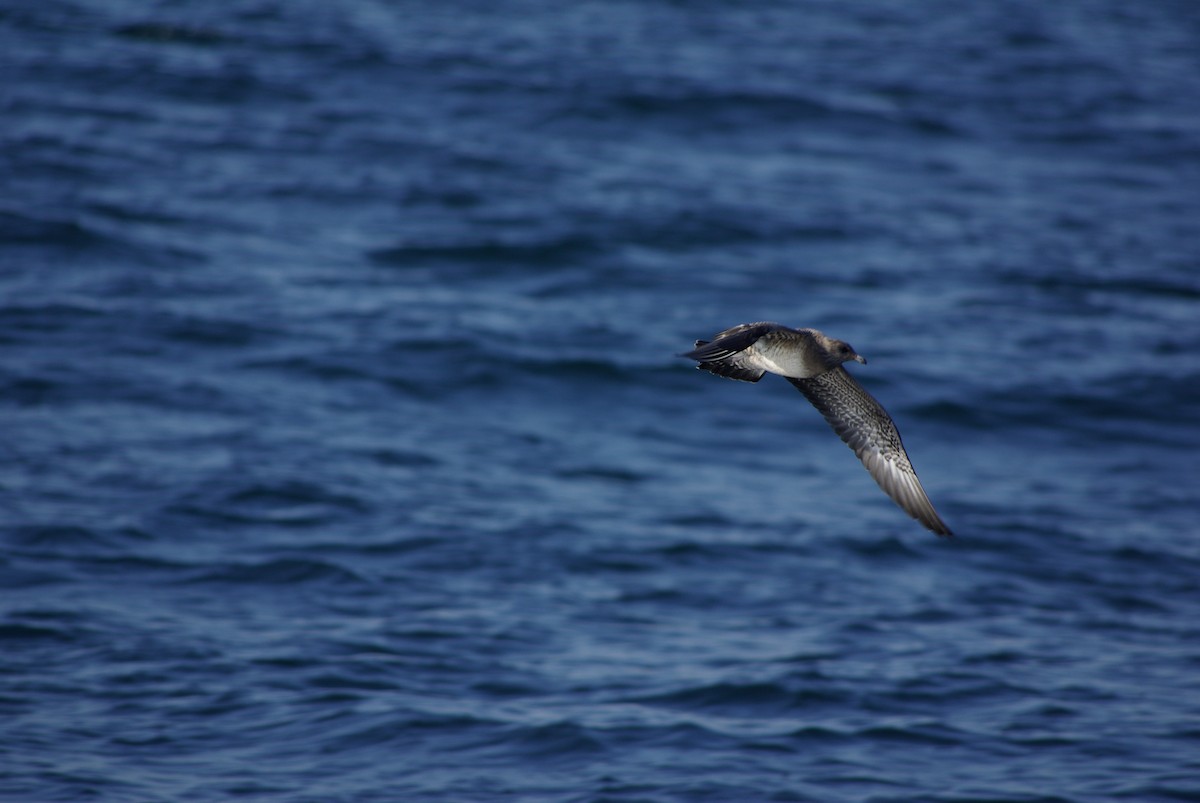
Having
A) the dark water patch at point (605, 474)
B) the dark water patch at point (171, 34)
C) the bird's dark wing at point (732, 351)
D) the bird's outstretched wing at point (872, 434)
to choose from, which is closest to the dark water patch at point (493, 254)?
the dark water patch at point (605, 474)

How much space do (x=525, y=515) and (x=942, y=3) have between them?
56.2 ft

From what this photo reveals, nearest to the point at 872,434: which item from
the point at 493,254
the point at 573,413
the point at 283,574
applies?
the point at 283,574

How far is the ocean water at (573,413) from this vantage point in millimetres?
8695

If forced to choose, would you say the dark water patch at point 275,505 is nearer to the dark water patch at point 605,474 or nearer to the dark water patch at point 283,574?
the dark water patch at point 283,574

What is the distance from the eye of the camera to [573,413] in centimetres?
1301

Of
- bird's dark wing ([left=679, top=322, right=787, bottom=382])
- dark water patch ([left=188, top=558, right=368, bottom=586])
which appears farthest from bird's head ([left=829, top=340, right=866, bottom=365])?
dark water patch ([left=188, top=558, right=368, bottom=586])

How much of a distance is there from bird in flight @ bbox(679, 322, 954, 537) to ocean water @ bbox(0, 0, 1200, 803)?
2.12 metres

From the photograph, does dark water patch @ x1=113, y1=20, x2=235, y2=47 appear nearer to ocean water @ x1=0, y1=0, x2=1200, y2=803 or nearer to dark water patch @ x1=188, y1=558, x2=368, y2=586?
ocean water @ x1=0, y1=0, x2=1200, y2=803

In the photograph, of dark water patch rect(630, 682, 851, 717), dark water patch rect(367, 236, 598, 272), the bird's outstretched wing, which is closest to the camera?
the bird's outstretched wing

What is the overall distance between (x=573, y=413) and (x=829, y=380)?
6.39 meters

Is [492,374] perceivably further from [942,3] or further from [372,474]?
[942,3]

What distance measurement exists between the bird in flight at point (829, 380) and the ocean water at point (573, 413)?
6.94ft

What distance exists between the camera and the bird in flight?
5.68 m

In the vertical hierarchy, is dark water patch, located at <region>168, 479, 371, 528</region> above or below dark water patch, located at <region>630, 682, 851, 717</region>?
above
